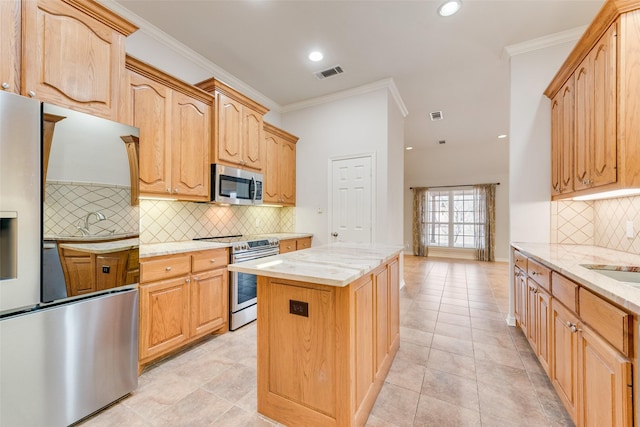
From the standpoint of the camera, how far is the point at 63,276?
57.6 inches

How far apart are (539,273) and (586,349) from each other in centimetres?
77

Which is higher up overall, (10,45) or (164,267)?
(10,45)

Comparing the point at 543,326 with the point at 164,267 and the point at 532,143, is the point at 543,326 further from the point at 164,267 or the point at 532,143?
the point at 164,267

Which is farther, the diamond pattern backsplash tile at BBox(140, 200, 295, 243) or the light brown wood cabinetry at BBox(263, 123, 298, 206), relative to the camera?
the light brown wood cabinetry at BBox(263, 123, 298, 206)

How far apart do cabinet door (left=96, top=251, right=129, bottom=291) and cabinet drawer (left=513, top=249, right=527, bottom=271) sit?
3.19m

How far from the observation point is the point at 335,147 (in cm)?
411

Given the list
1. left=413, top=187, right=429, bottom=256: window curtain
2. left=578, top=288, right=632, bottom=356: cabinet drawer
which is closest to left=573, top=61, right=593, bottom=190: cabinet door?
left=578, top=288, right=632, bottom=356: cabinet drawer

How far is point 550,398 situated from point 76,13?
13.1 feet

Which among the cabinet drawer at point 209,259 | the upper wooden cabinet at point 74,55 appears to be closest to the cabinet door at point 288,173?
the cabinet drawer at point 209,259

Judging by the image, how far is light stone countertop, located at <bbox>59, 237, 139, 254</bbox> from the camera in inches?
59.2

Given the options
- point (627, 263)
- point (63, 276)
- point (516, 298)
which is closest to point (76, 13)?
point (63, 276)

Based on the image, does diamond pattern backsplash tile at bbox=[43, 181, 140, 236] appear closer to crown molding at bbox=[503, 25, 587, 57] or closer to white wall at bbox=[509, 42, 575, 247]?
white wall at bbox=[509, 42, 575, 247]

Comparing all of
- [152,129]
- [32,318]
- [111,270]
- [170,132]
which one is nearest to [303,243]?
[170,132]

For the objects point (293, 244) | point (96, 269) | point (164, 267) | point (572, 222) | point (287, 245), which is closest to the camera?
point (96, 269)
